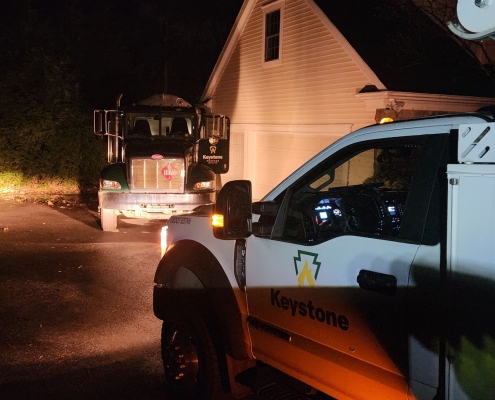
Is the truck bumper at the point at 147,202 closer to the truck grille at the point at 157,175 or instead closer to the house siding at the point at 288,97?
the truck grille at the point at 157,175

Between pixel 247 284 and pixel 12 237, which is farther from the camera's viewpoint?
pixel 12 237

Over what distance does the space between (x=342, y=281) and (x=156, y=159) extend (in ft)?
32.2

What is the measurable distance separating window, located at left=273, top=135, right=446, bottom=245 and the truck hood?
27.6 ft

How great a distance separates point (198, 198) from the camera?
41.2 feet

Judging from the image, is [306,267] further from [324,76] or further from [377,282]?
[324,76]

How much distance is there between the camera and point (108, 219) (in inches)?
496

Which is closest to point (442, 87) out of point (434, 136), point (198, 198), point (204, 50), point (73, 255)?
point (198, 198)

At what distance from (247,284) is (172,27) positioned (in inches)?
1382

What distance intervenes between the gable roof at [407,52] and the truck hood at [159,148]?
4179mm

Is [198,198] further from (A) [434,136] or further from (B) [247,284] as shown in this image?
(A) [434,136]

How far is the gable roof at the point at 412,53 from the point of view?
11766 mm

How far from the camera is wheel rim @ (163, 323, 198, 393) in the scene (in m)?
4.52

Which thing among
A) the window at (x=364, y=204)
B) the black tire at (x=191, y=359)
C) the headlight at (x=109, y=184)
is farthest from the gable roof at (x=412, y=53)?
the black tire at (x=191, y=359)

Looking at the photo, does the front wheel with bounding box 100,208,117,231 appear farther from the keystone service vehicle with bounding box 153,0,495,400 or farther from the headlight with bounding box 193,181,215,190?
the keystone service vehicle with bounding box 153,0,495,400
